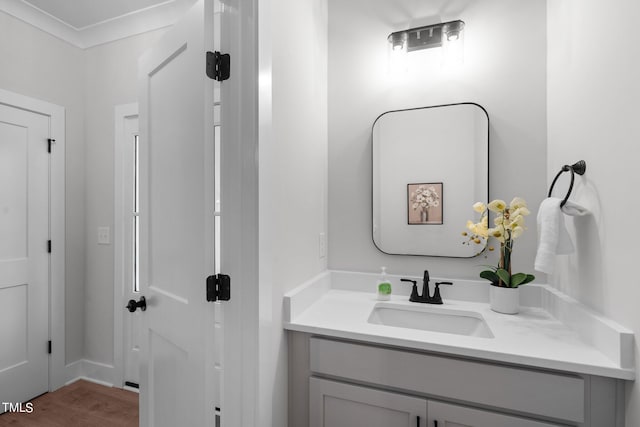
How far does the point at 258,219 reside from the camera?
976mm

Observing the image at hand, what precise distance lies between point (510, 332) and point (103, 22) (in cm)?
309

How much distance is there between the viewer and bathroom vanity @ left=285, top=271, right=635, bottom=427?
895 millimetres

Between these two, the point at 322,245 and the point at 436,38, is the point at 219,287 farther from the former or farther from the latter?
the point at 436,38

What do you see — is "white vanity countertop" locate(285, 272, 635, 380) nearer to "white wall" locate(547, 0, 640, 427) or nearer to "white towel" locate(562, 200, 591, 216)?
"white wall" locate(547, 0, 640, 427)

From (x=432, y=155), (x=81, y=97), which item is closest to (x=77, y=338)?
(x=81, y=97)

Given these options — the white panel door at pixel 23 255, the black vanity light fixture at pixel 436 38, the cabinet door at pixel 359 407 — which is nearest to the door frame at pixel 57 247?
the white panel door at pixel 23 255

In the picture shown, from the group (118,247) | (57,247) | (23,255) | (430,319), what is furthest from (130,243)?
(430,319)

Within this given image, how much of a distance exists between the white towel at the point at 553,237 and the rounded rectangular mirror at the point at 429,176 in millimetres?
379

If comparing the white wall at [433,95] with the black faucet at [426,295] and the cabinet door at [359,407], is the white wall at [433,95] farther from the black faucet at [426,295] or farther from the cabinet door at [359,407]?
the cabinet door at [359,407]

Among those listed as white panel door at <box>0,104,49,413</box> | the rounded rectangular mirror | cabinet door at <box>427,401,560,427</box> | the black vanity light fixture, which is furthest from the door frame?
cabinet door at <box>427,401,560,427</box>

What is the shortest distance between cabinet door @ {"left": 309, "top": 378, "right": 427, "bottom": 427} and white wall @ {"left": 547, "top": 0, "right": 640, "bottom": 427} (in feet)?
1.92

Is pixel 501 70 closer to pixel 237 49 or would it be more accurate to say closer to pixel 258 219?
pixel 237 49

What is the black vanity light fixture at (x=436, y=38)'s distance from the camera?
1.49 meters

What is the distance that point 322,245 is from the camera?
1.65 meters
